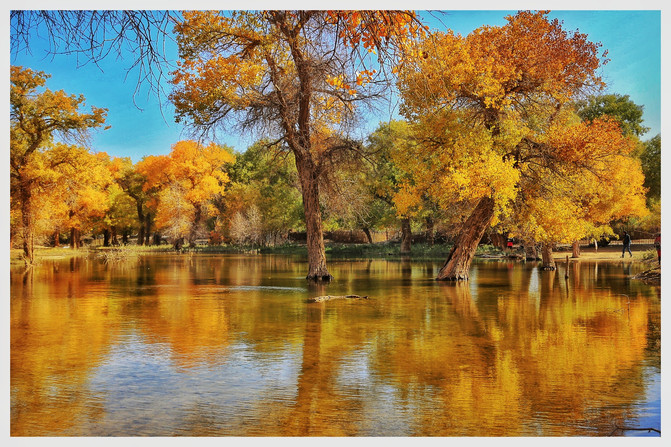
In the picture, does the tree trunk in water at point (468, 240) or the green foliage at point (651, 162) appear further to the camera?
the green foliage at point (651, 162)

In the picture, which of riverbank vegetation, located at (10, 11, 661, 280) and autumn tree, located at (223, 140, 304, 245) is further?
autumn tree, located at (223, 140, 304, 245)

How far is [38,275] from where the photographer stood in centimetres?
2038

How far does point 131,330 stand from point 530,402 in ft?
20.2

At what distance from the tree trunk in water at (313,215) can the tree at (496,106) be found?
289 centimetres

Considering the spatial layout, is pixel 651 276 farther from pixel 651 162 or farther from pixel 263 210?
pixel 263 210

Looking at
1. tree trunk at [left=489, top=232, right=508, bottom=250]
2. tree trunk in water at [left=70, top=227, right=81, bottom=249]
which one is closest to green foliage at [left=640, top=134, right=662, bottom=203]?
tree trunk at [left=489, top=232, right=508, bottom=250]

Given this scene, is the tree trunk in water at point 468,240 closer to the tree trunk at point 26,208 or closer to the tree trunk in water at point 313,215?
the tree trunk in water at point 313,215

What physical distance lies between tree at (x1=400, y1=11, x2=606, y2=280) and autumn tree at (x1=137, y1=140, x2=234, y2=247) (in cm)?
2582

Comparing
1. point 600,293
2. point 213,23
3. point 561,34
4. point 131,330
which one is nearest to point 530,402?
point 131,330

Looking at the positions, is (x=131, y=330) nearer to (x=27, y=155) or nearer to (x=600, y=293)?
(x=600, y=293)

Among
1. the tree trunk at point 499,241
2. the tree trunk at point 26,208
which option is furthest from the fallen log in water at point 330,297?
the tree trunk at point 499,241

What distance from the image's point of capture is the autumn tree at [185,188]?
135 feet

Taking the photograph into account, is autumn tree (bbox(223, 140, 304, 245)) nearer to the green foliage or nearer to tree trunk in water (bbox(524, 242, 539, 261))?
tree trunk in water (bbox(524, 242, 539, 261))

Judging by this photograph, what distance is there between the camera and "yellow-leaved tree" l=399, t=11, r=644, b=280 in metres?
15.2
